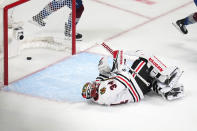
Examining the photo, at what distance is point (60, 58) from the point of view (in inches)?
251

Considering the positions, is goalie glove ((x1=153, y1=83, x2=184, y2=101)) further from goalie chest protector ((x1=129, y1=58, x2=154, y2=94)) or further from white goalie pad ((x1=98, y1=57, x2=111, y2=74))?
white goalie pad ((x1=98, y1=57, x2=111, y2=74))

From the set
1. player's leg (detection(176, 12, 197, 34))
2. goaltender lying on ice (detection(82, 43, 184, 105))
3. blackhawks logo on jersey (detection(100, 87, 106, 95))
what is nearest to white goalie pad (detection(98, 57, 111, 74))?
goaltender lying on ice (detection(82, 43, 184, 105))

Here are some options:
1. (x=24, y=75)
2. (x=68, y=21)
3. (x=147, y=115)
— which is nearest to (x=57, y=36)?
(x=68, y=21)

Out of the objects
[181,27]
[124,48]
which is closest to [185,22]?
[181,27]

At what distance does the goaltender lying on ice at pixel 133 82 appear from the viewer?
530cm

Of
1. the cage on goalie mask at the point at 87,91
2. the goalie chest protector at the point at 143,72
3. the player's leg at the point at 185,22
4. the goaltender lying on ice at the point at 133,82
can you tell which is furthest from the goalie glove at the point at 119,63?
the player's leg at the point at 185,22

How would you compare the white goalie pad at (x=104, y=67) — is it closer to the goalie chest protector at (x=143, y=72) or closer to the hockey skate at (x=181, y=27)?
the goalie chest protector at (x=143, y=72)

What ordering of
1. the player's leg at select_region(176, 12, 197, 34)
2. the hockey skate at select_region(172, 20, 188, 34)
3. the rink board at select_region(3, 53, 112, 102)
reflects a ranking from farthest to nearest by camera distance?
the hockey skate at select_region(172, 20, 188, 34) → the player's leg at select_region(176, 12, 197, 34) → the rink board at select_region(3, 53, 112, 102)

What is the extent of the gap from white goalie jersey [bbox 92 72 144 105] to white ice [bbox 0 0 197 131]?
0.06m

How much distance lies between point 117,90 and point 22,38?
1.21 m

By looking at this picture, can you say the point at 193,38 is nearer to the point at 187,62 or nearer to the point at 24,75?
the point at 187,62

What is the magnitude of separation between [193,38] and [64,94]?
78.7 inches

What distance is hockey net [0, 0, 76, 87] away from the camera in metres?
5.72

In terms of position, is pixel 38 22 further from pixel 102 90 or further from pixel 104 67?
pixel 102 90
